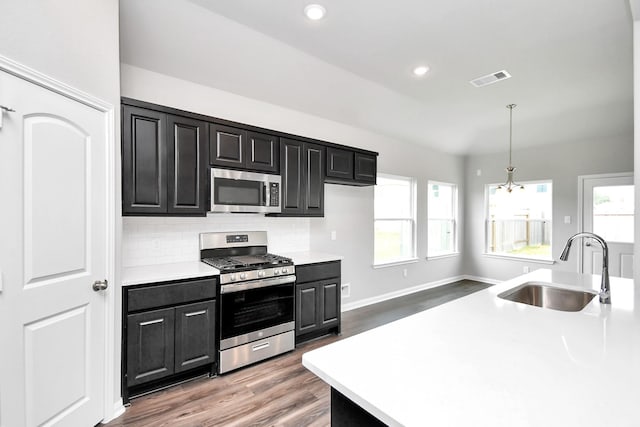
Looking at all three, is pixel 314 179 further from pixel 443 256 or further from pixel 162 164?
pixel 443 256

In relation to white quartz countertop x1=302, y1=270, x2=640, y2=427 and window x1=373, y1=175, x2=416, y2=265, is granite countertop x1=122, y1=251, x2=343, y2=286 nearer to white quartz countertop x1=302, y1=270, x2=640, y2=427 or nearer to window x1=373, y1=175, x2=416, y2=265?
white quartz countertop x1=302, y1=270, x2=640, y2=427

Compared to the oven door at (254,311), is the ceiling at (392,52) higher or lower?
higher

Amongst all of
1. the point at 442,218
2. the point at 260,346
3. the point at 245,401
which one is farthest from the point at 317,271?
the point at 442,218

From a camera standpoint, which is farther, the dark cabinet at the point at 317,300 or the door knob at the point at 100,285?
the dark cabinet at the point at 317,300

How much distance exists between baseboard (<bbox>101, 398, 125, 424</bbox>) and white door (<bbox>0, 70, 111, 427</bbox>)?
0.05 meters

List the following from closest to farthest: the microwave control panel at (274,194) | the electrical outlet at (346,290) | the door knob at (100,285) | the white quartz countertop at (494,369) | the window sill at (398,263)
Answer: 1. the white quartz countertop at (494,369)
2. the door knob at (100,285)
3. the microwave control panel at (274,194)
4. the electrical outlet at (346,290)
5. the window sill at (398,263)

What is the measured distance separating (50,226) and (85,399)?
1122 millimetres

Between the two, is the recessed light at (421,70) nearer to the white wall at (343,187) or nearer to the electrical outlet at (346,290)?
the white wall at (343,187)

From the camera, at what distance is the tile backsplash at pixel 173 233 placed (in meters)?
2.82

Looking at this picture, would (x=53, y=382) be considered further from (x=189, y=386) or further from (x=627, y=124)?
(x=627, y=124)

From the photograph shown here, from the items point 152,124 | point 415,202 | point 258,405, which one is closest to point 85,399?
point 258,405

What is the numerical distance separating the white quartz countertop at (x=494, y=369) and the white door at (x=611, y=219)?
464 cm

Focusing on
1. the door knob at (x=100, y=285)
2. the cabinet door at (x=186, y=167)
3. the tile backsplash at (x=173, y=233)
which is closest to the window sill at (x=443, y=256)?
the tile backsplash at (x=173, y=233)

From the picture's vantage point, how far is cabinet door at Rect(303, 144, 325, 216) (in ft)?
11.8
